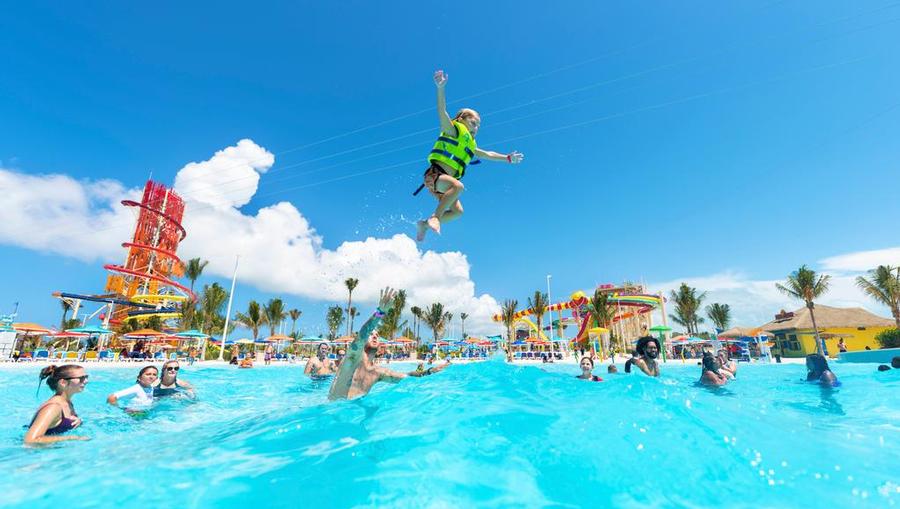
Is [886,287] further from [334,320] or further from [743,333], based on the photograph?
[334,320]

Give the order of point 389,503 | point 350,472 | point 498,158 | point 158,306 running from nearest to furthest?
point 389,503 < point 350,472 < point 498,158 < point 158,306

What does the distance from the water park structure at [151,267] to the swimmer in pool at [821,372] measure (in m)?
49.4

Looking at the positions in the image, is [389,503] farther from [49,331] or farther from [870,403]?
[49,331]

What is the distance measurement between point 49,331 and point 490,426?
121ft

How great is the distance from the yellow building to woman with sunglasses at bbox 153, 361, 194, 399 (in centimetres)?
4585

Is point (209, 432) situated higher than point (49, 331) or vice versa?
point (49, 331)

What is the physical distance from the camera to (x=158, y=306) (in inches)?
1678

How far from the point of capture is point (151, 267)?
144 feet

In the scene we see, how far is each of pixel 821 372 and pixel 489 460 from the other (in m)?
12.7

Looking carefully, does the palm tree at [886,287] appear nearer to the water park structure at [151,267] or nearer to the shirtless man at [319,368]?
the shirtless man at [319,368]

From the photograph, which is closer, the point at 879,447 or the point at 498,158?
the point at 879,447

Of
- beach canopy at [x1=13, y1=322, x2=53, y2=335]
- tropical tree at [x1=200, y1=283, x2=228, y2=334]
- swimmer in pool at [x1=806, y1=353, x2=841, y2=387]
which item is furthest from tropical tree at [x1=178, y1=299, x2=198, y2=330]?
swimmer in pool at [x1=806, y1=353, x2=841, y2=387]

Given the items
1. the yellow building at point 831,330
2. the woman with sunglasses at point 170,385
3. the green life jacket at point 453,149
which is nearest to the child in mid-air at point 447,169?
the green life jacket at point 453,149

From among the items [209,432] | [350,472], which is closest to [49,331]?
[209,432]
